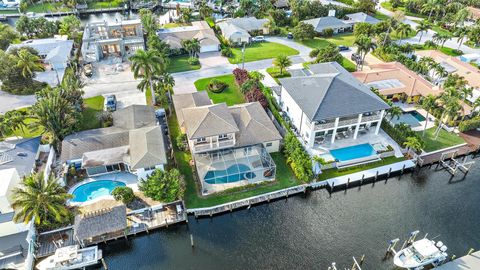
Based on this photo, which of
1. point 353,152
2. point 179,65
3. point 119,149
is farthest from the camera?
point 179,65

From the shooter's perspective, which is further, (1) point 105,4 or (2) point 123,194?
(1) point 105,4

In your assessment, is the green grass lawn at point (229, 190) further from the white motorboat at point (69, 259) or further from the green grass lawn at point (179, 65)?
the green grass lawn at point (179, 65)

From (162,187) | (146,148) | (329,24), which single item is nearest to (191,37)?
(329,24)

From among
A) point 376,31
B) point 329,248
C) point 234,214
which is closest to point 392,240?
point 329,248

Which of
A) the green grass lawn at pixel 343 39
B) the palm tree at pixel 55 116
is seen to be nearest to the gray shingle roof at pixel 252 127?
the palm tree at pixel 55 116

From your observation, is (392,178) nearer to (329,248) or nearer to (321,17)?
(329,248)

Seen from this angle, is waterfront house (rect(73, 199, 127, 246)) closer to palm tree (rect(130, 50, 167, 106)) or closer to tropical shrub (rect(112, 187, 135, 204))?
tropical shrub (rect(112, 187, 135, 204))

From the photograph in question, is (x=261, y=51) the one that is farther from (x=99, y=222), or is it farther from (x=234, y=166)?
(x=99, y=222)
